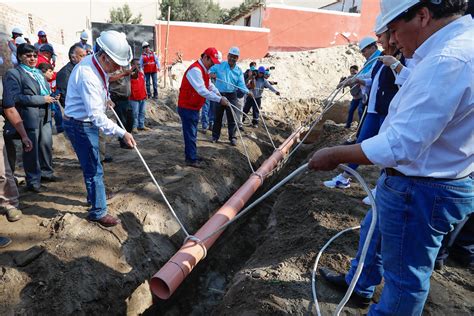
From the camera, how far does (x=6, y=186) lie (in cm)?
374

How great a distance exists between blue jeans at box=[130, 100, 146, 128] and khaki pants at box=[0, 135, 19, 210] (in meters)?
4.05

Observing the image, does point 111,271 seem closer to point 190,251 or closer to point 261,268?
point 190,251

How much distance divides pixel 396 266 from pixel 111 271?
2.87 m

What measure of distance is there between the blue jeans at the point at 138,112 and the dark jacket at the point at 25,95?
326 centimetres

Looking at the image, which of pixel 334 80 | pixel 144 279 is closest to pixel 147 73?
pixel 144 279

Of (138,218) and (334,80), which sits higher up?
(334,80)

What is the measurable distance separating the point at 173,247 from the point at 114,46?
259 centimetres

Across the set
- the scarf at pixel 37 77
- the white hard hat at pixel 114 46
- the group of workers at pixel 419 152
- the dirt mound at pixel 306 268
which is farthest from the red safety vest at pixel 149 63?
the group of workers at pixel 419 152

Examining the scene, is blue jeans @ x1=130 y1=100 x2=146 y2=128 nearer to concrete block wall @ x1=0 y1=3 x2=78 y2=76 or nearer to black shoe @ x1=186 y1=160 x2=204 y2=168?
black shoe @ x1=186 y1=160 x2=204 y2=168

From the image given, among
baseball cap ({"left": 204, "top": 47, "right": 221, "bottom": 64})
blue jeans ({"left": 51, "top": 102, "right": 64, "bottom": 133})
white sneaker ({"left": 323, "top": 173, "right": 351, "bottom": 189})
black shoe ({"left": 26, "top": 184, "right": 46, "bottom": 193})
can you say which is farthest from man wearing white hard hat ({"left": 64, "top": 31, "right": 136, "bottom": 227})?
blue jeans ({"left": 51, "top": 102, "right": 64, "bottom": 133})

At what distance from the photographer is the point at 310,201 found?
4.56m

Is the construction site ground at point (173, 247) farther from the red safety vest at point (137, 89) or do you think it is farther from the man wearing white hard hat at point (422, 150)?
the red safety vest at point (137, 89)

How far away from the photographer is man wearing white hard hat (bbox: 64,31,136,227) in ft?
10.8

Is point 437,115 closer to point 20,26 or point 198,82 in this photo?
point 198,82
